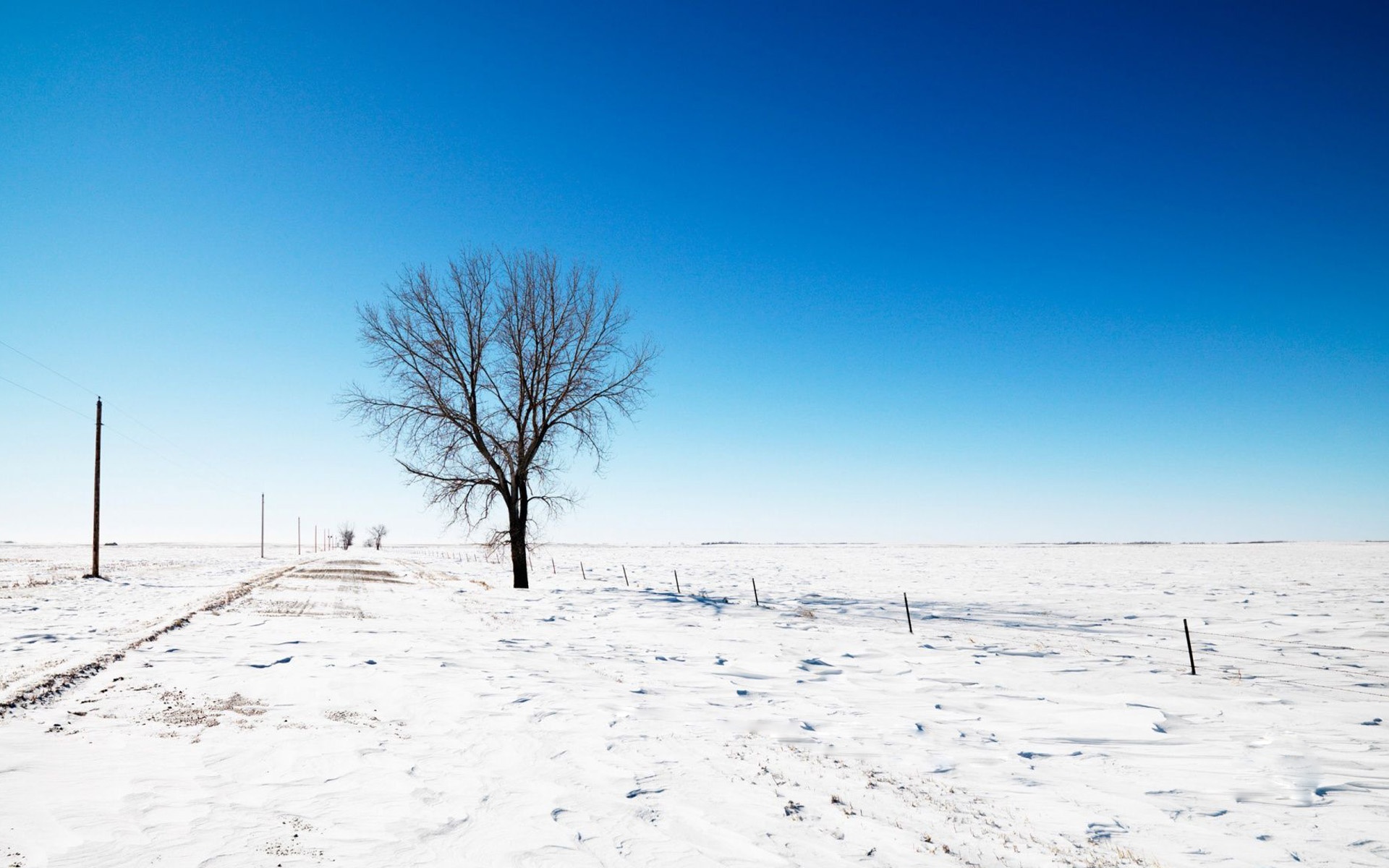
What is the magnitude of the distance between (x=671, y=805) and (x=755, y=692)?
413 cm

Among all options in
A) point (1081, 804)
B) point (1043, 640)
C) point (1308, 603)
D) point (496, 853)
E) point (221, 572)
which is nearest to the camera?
point (496, 853)

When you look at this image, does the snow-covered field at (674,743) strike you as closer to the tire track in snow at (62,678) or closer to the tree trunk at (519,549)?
the tire track in snow at (62,678)

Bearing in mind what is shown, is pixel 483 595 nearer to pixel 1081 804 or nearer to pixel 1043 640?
pixel 1043 640

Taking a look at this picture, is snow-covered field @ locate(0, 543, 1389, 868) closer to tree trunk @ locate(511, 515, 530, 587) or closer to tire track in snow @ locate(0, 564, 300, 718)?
tire track in snow @ locate(0, 564, 300, 718)

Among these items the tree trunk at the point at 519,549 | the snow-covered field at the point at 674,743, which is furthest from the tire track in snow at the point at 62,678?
the tree trunk at the point at 519,549

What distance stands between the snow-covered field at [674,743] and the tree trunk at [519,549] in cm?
962

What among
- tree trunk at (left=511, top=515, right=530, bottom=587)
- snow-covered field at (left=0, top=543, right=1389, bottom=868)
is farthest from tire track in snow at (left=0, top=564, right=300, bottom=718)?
tree trunk at (left=511, top=515, right=530, bottom=587)

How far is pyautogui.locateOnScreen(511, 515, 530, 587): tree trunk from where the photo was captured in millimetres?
25062

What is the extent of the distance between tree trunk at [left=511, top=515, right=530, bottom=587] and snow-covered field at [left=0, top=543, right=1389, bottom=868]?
9.62m

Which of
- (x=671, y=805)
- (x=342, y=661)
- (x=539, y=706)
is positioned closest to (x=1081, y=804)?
(x=671, y=805)

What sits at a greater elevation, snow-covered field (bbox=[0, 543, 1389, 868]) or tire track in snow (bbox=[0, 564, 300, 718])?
tire track in snow (bbox=[0, 564, 300, 718])

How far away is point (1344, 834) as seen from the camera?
510 cm

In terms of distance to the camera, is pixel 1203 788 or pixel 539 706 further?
pixel 539 706

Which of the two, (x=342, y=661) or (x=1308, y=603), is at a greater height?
(x=342, y=661)
